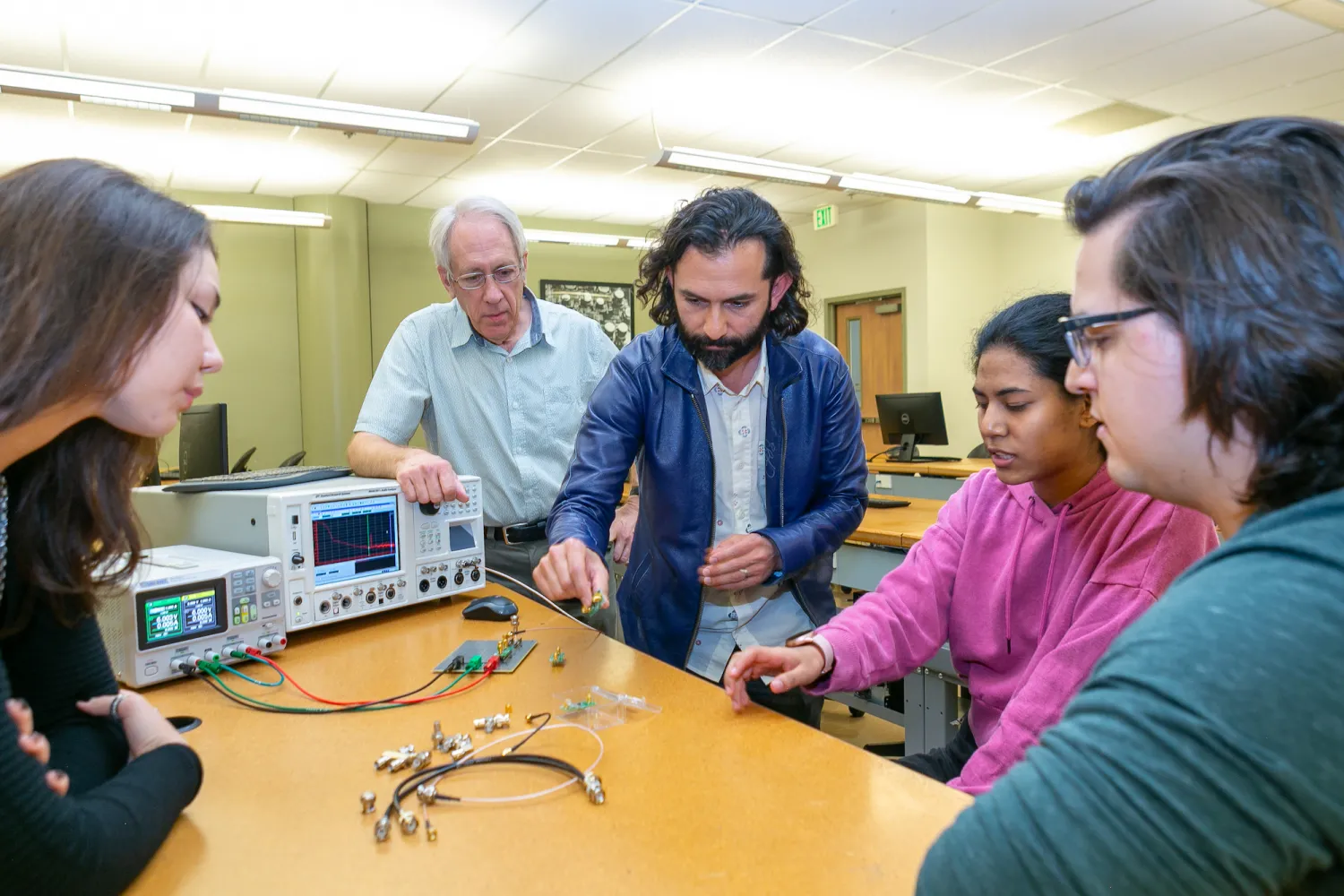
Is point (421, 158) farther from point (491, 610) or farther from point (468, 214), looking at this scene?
point (491, 610)

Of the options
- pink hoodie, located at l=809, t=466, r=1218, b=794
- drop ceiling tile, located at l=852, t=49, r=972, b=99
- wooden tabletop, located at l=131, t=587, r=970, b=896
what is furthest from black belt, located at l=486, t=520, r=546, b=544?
drop ceiling tile, located at l=852, t=49, r=972, b=99

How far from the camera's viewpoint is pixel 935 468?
17.4ft

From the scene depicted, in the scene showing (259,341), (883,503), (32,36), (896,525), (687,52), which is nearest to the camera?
(896,525)

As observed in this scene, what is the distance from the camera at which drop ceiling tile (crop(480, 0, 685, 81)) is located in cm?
385

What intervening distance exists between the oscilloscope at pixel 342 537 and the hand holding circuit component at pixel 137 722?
1.70 feet

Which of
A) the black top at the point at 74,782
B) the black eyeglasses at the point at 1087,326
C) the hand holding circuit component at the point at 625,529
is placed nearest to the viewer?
the black eyeglasses at the point at 1087,326

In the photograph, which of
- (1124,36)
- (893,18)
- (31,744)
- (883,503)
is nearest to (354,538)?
(31,744)

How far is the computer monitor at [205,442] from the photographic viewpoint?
376 cm

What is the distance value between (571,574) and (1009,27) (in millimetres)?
4024

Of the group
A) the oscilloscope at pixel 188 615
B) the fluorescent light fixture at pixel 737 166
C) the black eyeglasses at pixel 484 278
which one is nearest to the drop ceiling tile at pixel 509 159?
the fluorescent light fixture at pixel 737 166

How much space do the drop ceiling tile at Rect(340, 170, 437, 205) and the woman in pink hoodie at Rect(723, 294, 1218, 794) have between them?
6.24m

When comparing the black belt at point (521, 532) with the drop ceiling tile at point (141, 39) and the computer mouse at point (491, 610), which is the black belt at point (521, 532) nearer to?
the computer mouse at point (491, 610)

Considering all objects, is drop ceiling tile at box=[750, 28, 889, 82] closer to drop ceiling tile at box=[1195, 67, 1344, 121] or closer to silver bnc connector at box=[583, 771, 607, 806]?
drop ceiling tile at box=[1195, 67, 1344, 121]

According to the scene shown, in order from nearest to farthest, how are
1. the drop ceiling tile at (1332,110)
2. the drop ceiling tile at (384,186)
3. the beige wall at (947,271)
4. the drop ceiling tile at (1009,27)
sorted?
the drop ceiling tile at (1009,27) → the drop ceiling tile at (1332,110) → the drop ceiling tile at (384,186) → the beige wall at (947,271)
